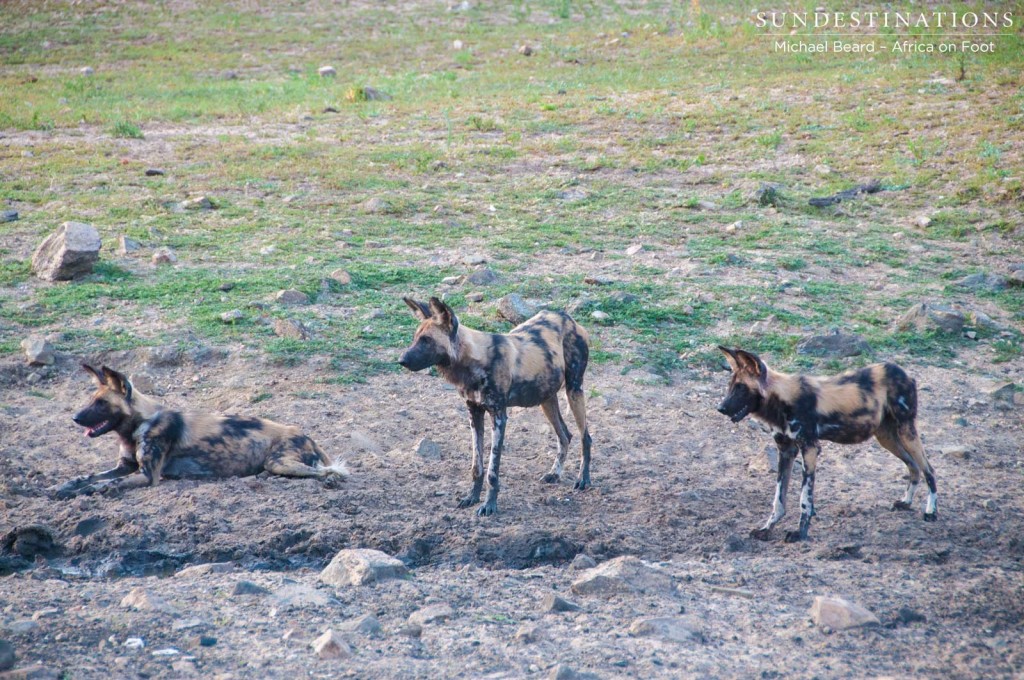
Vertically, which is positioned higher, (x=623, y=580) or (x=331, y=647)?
(x=331, y=647)

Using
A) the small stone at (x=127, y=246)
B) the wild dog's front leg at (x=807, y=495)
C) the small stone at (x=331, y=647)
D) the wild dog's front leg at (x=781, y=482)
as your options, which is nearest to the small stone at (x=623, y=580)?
the wild dog's front leg at (x=781, y=482)

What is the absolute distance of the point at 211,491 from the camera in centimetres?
709

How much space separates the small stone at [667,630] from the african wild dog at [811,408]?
1.66 meters

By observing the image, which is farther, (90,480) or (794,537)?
(90,480)

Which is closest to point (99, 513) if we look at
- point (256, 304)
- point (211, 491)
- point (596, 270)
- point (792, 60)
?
point (211, 491)

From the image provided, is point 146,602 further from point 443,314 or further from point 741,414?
point 741,414

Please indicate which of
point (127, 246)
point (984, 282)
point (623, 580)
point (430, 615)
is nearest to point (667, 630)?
point (623, 580)

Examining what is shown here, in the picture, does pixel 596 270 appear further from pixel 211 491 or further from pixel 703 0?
pixel 703 0

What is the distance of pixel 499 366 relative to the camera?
7305 millimetres

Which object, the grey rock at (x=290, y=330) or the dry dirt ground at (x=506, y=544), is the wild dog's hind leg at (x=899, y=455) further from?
the grey rock at (x=290, y=330)

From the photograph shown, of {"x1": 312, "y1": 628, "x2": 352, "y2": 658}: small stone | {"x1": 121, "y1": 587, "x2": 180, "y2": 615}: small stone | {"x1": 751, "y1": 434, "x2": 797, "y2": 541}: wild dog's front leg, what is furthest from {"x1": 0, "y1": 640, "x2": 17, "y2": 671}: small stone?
{"x1": 751, "y1": 434, "x2": 797, "y2": 541}: wild dog's front leg

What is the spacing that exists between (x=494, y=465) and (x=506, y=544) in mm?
767

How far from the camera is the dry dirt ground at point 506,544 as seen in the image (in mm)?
5090

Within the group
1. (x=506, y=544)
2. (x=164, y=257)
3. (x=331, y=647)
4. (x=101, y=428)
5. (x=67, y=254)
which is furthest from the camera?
(x=164, y=257)
